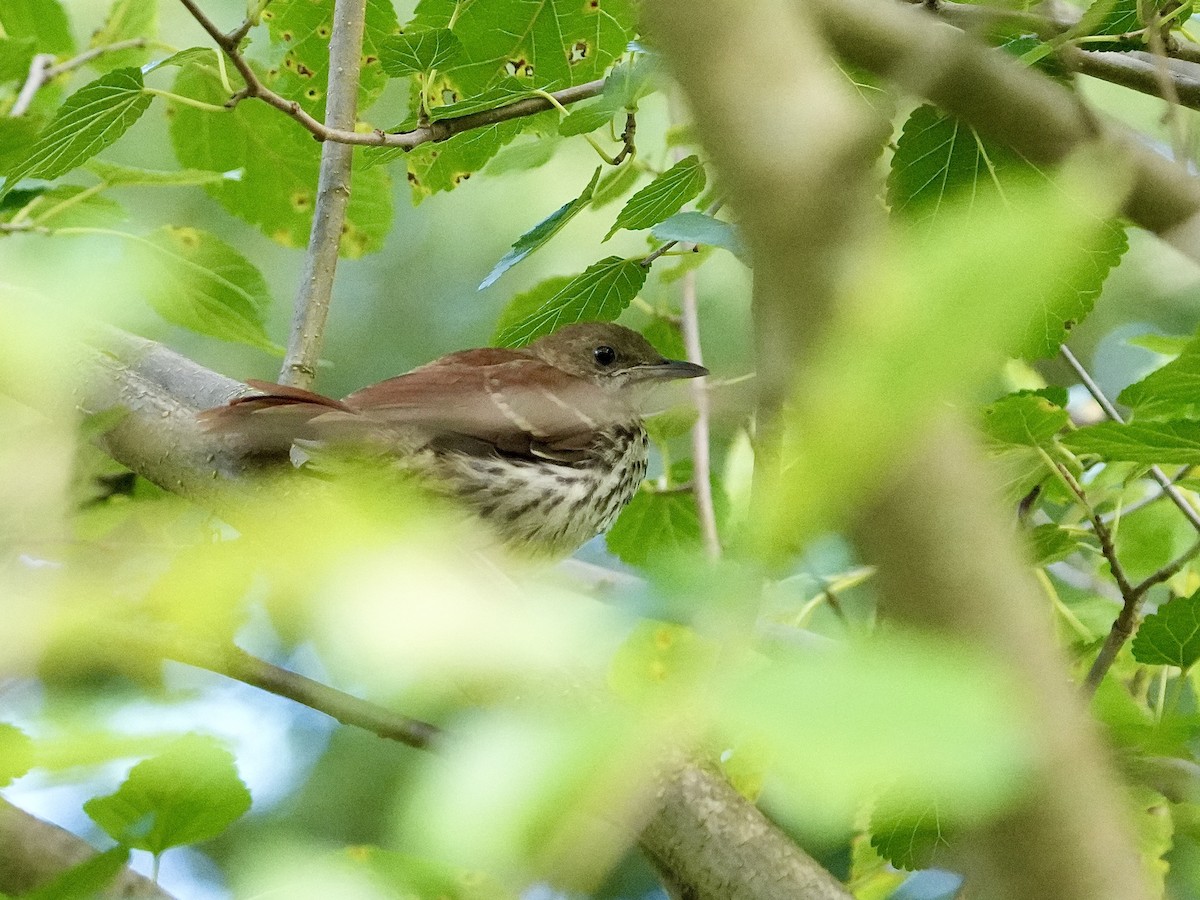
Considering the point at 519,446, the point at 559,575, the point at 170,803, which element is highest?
the point at 170,803

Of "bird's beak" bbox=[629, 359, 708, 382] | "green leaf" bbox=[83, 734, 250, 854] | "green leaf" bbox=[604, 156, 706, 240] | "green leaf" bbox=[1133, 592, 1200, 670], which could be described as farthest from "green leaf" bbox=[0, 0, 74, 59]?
"green leaf" bbox=[1133, 592, 1200, 670]

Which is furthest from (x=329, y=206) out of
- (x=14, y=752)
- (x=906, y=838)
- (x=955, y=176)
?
(x=14, y=752)

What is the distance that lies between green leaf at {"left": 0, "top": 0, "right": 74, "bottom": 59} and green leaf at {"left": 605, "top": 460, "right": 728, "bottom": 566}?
1.40m

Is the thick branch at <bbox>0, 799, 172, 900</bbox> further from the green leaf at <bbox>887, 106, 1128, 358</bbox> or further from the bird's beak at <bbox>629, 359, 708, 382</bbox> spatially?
the bird's beak at <bbox>629, 359, 708, 382</bbox>

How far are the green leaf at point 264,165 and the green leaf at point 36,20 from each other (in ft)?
0.78

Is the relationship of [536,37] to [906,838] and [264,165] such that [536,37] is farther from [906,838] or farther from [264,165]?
[906,838]

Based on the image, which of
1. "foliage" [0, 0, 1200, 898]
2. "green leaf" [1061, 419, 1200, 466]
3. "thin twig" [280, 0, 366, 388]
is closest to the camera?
"foliage" [0, 0, 1200, 898]

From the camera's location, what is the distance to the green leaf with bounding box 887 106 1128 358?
1.55m

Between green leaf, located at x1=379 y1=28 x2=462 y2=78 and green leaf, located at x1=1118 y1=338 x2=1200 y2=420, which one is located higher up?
green leaf, located at x1=379 y1=28 x2=462 y2=78

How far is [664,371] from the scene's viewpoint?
3250 millimetres

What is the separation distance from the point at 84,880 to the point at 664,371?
2.57m

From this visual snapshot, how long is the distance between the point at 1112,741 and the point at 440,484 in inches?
71.2

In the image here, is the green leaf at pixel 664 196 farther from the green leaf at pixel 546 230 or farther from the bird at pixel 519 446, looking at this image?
the bird at pixel 519 446

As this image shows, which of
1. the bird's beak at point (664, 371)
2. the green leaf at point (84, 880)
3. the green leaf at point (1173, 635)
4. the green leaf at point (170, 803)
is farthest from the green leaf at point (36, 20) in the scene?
the green leaf at point (1173, 635)
